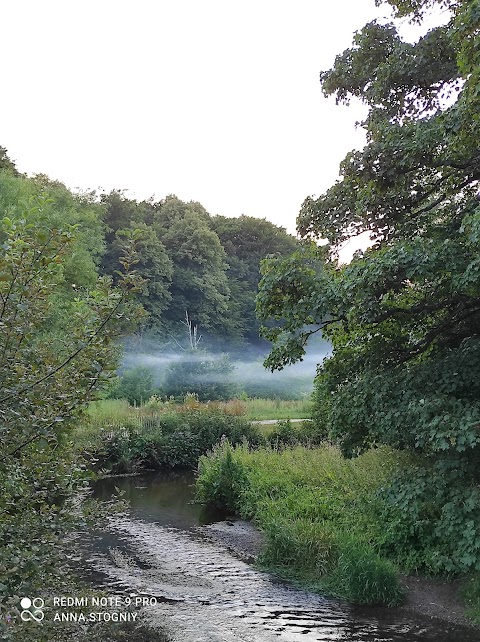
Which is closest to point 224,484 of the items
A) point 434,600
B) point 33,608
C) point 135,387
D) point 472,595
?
point 434,600

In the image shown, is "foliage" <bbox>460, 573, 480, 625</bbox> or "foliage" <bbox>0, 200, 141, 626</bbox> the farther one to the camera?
"foliage" <bbox>460, 573, 480, 625</bbox>

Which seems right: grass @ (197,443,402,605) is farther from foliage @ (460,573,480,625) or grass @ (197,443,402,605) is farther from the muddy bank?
foliage @ (460,573,480,625)

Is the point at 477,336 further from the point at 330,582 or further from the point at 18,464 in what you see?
the point at 18,464

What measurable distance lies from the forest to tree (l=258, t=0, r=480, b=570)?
0.08 ft

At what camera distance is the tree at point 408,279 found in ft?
18.3

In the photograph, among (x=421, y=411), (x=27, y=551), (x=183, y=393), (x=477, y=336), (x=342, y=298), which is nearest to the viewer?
(x=27, y=551)

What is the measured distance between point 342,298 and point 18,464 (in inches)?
148

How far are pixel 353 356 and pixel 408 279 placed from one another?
59.1 inches

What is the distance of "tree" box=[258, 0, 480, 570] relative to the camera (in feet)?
18.3

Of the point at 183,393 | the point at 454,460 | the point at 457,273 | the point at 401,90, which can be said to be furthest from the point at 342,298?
the point at 183,393

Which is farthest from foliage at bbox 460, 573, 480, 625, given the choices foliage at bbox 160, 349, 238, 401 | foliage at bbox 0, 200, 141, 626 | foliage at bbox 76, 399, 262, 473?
foliage at bbox 160, 349, 238, 401

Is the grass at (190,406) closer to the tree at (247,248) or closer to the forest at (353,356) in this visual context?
the forest at (353,356)

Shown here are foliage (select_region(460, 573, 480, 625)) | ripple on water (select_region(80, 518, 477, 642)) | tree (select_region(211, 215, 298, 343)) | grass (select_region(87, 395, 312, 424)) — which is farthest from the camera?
tree (select_region(211, 215, 298, 343))

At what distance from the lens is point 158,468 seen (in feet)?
56.6
